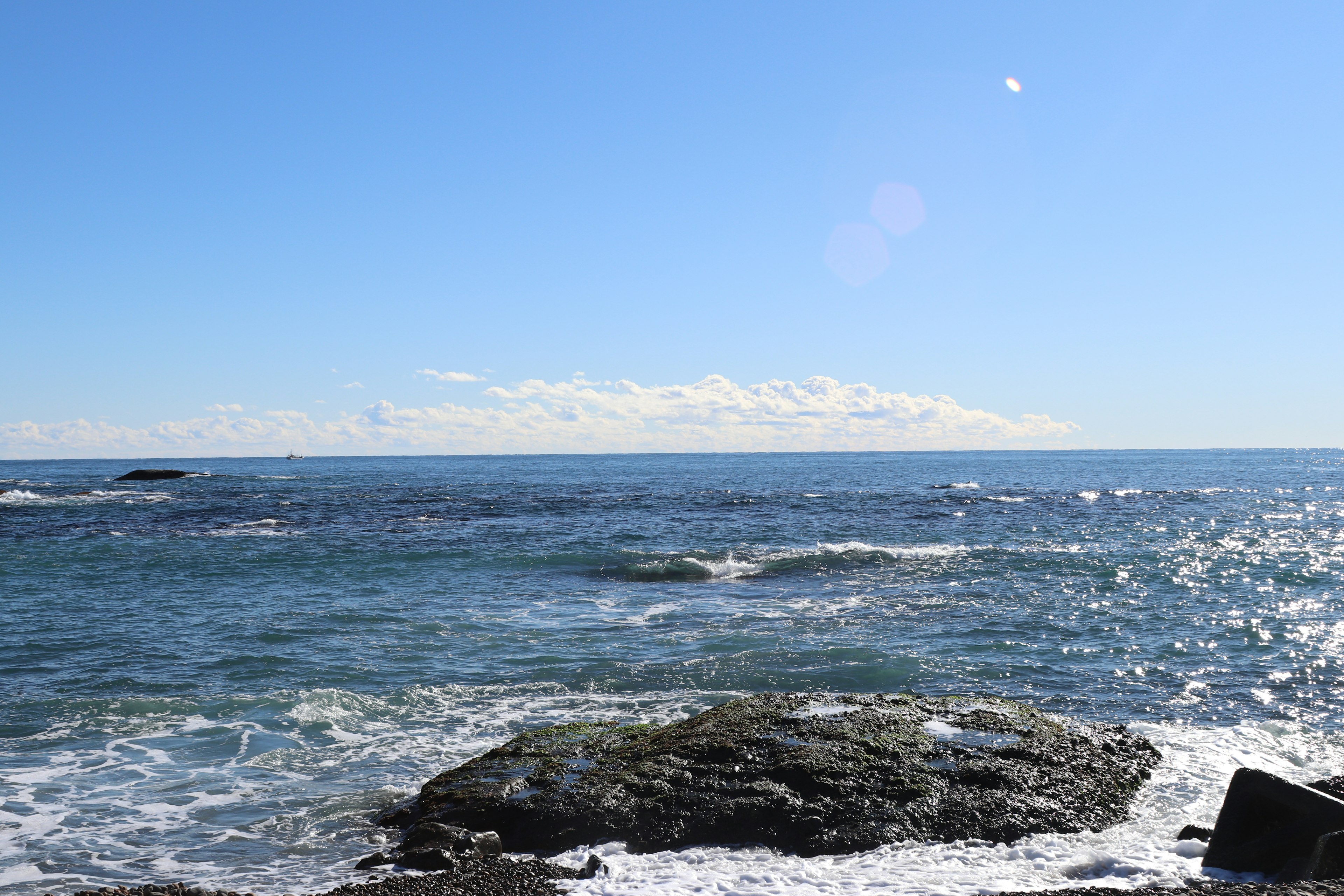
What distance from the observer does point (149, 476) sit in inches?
3369

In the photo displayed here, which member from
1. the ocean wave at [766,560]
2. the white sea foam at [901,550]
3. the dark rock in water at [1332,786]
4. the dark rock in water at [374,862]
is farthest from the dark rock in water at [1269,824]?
the white sea foam at [901,550]

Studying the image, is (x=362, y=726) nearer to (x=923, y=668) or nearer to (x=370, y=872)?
(x=370, y=872)

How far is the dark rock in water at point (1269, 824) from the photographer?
645 centimetres

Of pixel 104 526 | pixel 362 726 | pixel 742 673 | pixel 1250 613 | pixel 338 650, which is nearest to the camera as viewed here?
pixel 362 726

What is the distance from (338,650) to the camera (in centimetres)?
1574

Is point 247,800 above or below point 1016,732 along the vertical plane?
below

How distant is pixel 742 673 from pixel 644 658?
6.59 ft

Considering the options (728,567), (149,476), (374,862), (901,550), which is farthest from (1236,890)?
(149,476)

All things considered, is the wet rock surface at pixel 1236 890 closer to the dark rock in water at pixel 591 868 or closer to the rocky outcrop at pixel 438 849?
the dark rock in water at pixel 591 868

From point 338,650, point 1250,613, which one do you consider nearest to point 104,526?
point 338,650

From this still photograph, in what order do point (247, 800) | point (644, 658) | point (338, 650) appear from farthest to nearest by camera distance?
1. point (338, 650)
2. point (644, 658)
3. point (247, 800)

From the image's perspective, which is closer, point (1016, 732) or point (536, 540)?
point (1016, 732)

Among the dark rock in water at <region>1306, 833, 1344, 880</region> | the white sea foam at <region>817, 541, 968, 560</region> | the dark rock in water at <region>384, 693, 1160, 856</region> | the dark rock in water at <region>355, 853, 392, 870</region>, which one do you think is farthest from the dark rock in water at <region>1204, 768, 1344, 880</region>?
the white sea foam at <region>817, 541, 968, 560</region>

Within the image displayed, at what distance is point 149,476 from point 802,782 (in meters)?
95.8
